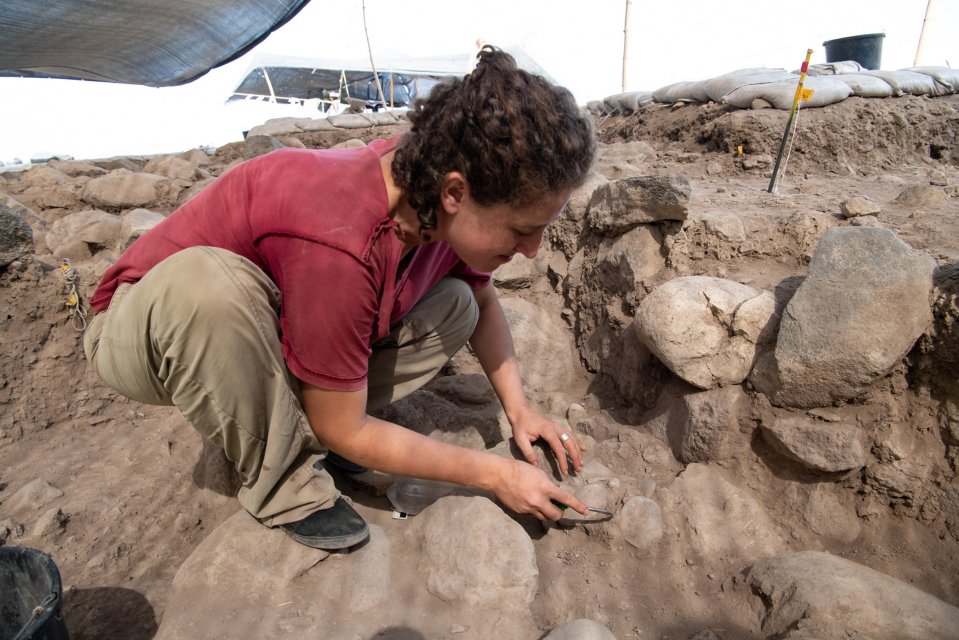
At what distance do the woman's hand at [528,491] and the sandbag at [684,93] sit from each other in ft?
21.3

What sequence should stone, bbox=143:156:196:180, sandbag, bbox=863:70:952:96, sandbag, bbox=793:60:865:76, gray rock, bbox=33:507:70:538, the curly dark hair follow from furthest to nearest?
1. sandbag, bbox=793:60:865:76
2. sandbag, bbox=863:70:952:96
3. stone, bbox=143:156:196:180
4. gray rock, bbox=33:507:70:538
5. the curly dark hair

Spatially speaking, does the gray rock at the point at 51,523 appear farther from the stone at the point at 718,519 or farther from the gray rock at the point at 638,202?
the gray rock at the point at 638,202

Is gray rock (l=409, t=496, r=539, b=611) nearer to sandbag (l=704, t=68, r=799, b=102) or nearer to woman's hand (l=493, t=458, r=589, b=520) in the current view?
woman's hand (l=493, t=458, r=589, b=520)

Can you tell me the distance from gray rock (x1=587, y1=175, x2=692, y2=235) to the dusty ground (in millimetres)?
208

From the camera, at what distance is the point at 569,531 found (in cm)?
172

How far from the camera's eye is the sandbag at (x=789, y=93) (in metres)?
5.62

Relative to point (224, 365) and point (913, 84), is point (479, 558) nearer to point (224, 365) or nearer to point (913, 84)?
point (224, 365)

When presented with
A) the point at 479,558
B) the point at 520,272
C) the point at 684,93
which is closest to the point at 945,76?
the point at 684,93

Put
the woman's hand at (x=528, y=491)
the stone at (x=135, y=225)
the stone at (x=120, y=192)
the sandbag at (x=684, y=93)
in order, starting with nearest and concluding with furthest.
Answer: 1. the woman's hand at (x=528, y=491)
2. the stone at (x=135, y=225)
3. the stone at (x=120, y=192)
4. the sandbag at (x=684, y=93)

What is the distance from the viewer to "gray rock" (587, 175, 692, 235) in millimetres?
2378

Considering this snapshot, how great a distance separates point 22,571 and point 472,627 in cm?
108

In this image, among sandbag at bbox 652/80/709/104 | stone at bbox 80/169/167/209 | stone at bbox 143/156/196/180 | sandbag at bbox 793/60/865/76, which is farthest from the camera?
sandbag at bbox 793/60/865/76

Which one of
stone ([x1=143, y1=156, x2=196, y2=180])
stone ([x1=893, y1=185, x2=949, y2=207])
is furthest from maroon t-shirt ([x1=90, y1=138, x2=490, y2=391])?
stone ([x1=143, y1=156, x2=196, y2=180])

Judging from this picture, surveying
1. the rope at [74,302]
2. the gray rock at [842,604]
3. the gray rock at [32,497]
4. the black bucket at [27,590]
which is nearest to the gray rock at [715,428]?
the gray rock at [842,604]
